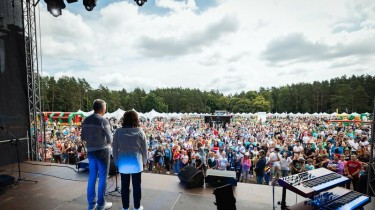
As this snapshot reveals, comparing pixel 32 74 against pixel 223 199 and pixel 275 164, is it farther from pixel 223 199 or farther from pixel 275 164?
pixel 275 164

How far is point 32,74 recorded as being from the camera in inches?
228

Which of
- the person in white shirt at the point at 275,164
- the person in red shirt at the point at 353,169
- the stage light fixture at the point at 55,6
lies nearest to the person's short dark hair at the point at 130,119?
the stage light fixture at the point at 55,6

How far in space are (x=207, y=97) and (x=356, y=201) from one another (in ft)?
274

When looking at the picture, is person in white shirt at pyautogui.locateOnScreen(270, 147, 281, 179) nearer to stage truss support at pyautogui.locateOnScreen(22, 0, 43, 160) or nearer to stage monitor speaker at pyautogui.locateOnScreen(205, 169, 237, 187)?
stage monitor speaker at pyautogui.locateOnScreen(205, 169, 237, 187)

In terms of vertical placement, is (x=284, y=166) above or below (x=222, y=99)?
below

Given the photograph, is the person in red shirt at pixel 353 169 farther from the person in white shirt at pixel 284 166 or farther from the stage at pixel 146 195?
the stage at pixel 146 195

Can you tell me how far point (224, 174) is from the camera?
3887mm

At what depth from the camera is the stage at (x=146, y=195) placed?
3035 millimetres

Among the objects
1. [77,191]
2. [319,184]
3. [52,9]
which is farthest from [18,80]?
[319,184]

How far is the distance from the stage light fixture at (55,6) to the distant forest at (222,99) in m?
39.6

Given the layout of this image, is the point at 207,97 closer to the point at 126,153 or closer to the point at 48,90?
the point at 48,90

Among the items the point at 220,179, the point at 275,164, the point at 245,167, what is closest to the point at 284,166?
the point at 275,164

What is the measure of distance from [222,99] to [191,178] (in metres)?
83.6

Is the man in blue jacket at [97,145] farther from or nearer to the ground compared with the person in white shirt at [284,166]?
farther from the ground
